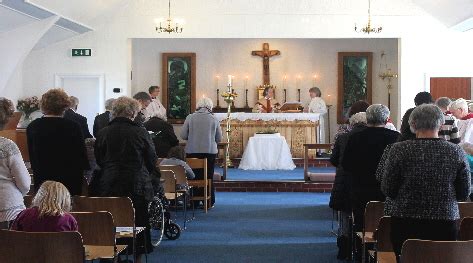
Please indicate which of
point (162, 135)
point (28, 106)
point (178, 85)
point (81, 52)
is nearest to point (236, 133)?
point (178, 85)

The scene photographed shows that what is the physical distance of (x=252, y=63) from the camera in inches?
707

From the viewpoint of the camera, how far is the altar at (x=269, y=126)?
1546 centimetres

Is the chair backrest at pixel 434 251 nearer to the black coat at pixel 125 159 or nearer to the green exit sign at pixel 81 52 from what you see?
the black coat at pixel 125 159

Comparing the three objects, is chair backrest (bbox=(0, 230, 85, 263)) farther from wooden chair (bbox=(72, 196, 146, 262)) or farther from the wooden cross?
the wooden cross

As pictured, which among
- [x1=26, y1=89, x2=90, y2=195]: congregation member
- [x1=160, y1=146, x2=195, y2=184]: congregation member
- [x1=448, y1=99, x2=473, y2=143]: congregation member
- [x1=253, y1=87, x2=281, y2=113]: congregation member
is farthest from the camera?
[x1=253, y1=87, x2=281, y2=113]: congregation member

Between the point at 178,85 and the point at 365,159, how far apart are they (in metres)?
12.2

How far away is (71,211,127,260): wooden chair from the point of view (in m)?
4.58

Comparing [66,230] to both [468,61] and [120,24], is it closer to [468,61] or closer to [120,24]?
[120,24]

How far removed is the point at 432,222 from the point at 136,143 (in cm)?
258

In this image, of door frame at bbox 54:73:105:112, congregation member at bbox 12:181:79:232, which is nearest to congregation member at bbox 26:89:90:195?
congregation member at bbox 12:181:79:232

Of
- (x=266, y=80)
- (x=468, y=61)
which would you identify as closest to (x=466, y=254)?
(x=468, y=61)

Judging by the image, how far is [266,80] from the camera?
17.8 m

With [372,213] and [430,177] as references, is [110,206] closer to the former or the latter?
[372,213]

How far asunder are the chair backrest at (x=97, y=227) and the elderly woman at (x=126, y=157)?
3.48 feet
